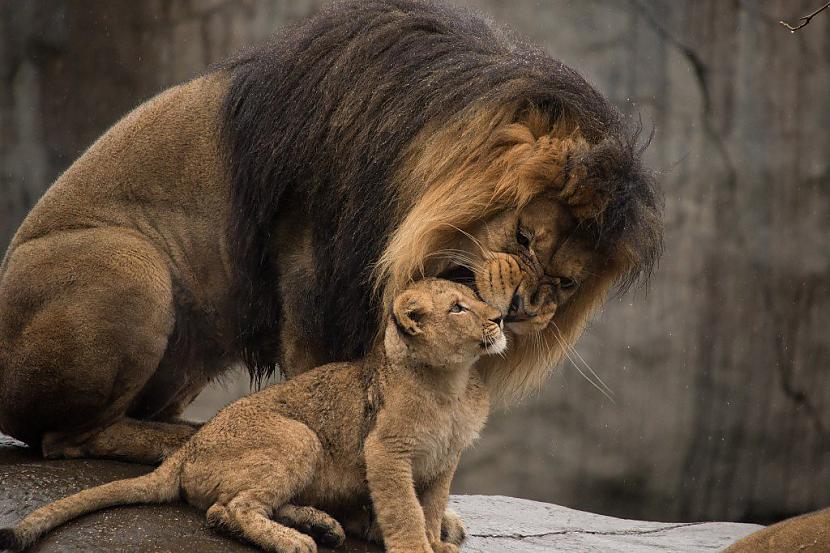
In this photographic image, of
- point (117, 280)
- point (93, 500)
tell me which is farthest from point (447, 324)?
point (117, 280)

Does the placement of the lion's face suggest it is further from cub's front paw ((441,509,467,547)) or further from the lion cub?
cub's front paw ((441,509,467,547))

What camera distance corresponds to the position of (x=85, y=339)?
4.52 m

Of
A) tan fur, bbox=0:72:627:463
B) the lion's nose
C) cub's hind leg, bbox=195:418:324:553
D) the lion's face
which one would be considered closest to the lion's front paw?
tan fur, bbox=0:72:627:463

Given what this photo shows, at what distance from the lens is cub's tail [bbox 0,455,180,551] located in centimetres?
377

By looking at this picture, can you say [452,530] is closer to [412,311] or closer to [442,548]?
[442,548]

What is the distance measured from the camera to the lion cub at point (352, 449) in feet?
12.8

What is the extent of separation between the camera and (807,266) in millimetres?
9094

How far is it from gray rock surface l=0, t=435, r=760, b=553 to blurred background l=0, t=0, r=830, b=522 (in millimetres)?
3025

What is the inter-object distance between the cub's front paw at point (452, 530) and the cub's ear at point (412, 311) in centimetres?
94

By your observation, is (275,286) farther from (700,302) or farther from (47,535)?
(700,302)

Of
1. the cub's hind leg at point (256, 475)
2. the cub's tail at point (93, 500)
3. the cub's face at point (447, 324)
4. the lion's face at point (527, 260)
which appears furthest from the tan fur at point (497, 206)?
the cub's tail at point (93, 500)

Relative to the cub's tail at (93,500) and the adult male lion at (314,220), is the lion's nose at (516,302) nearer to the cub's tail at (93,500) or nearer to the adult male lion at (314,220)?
the adult male lion at (314,220)

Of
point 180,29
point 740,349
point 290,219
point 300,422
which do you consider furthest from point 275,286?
point 740,349

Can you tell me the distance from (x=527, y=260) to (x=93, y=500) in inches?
65.9
